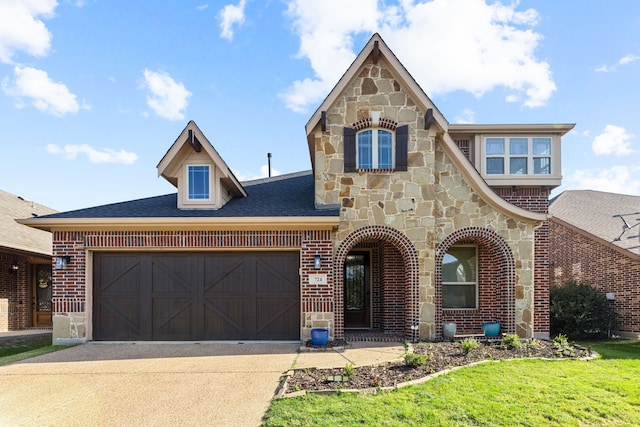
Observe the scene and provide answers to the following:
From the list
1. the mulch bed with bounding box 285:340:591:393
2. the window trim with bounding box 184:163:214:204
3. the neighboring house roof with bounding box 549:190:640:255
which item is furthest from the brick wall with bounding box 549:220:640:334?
the window trim with bounding box 184:163:214:204

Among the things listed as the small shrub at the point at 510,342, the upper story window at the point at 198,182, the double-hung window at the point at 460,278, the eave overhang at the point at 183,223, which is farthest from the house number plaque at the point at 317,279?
the small shrub at the point at 510,342

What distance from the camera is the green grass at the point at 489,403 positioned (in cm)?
496

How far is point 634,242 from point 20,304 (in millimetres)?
21441

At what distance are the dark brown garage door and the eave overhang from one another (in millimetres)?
719

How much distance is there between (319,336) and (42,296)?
11.6m

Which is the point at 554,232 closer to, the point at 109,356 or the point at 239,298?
the point at 239,298

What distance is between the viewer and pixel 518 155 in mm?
12414

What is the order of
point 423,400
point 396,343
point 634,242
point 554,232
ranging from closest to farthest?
point 423,400
point 396,343
point 634,242
point 554,232

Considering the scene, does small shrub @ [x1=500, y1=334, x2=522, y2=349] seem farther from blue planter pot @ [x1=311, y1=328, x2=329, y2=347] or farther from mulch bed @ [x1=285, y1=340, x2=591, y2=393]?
blue planter pot @ [x1=311, y1=328, x2=329, y2=347]

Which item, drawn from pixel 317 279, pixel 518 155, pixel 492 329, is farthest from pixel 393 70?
pixel 492 329

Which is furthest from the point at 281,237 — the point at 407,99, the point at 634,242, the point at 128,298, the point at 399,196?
the point at 634,242

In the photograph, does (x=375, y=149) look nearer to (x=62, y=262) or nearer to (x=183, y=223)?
(x=183, y=223)

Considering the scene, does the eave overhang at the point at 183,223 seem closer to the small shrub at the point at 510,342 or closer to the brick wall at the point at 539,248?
the small shrub at the point at 510,342

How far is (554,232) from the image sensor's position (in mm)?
16391
